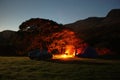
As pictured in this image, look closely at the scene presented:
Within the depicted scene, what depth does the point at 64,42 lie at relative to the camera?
3894 cm

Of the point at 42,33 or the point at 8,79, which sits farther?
the point at 42,33

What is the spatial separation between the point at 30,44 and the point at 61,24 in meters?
7.37

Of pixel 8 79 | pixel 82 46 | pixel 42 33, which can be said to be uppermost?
Answer: pixel 42 33

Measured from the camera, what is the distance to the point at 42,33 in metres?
37.1

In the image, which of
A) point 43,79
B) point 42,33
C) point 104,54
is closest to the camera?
point 43,79

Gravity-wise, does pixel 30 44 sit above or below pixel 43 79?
above

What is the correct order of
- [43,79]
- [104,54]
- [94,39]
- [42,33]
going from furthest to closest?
[94,39] < [104,54] < [42,33] < [43,79]

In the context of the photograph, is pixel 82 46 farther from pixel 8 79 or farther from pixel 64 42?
pixel 8 79

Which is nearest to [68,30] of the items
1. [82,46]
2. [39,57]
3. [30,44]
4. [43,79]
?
[82,46]

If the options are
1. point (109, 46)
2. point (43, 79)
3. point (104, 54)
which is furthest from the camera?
point (109, 46)

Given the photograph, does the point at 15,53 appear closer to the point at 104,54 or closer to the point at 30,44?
the point at 30,44

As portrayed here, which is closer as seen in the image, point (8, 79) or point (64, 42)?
point (8, 79)

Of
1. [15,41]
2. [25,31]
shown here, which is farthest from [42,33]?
[15,41]

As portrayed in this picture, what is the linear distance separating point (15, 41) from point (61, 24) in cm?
1027
